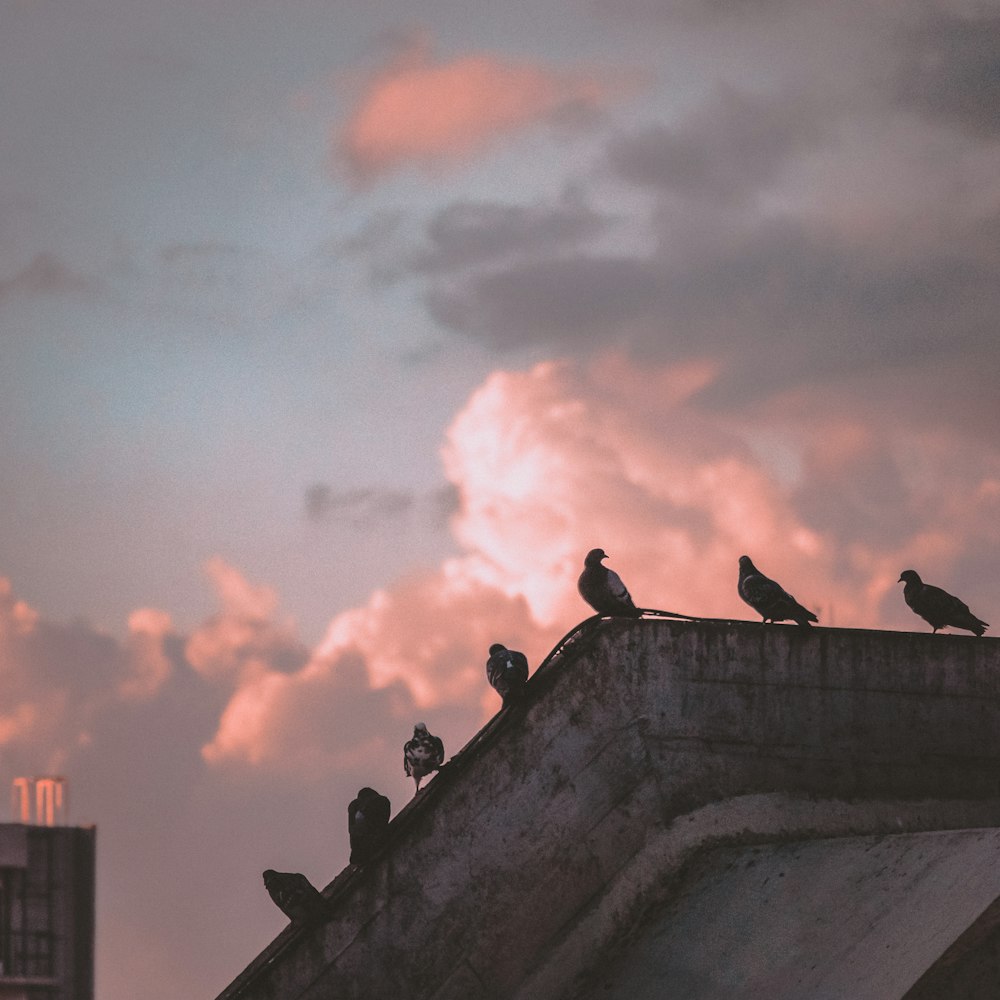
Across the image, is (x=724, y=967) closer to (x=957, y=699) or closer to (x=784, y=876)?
(x=784, y=876)

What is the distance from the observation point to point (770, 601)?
67.4 feet

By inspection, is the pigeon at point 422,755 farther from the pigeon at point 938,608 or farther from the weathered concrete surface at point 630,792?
the pigeon at point 938,608

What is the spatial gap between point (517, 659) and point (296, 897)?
3.19 meters

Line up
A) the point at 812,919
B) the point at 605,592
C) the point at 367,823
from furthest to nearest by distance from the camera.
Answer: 1. the point at 605,592
2. the point at 367,823
3. the point at 812,919

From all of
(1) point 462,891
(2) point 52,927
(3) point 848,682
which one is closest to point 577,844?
(1) point 462,891

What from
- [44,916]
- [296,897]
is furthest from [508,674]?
[44,916]

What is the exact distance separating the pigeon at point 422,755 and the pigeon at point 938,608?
593 cm

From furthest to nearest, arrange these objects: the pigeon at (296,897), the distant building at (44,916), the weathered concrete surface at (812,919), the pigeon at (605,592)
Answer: the distant building at (44,916) < the pigeon at (605,592) < the pigeon at (296,897) < the weathered concrete surface at (812,919)

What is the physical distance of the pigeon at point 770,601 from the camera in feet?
66.4

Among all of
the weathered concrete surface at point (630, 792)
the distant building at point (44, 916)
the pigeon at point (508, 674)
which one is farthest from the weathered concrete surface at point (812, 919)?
the distant building at point (44, 916)

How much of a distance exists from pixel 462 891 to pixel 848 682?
462 centimetres

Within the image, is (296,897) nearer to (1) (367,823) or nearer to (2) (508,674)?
(1) (367,823)

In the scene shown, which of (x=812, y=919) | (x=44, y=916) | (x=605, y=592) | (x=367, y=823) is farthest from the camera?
(x=44, y=916)

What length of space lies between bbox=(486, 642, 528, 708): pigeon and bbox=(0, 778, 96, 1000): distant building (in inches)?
1464
